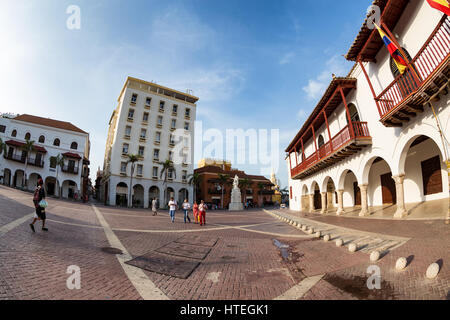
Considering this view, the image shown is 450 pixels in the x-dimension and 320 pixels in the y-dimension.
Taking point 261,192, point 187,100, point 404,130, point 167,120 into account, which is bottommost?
point 261,192

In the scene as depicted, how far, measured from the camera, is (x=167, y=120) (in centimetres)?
4300

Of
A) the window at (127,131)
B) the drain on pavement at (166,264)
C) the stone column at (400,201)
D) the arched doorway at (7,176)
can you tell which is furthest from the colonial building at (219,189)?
the drain on pavement at (166,264)

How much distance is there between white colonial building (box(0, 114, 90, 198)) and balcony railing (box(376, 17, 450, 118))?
43.5 meters

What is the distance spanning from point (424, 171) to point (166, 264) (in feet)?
43.2

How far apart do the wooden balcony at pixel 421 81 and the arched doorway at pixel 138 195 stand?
128 ft

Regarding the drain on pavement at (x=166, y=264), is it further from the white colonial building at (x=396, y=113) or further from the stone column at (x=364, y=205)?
the stone column at (x=364, y=205)

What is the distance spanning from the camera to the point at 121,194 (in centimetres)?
3919

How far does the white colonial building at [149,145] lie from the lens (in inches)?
1464

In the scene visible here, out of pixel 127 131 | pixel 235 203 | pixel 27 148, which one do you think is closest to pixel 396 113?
pixel 235 203

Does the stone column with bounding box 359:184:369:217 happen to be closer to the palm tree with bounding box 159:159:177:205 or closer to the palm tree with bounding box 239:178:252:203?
the palm tree with bounding box 159:159:177:205
